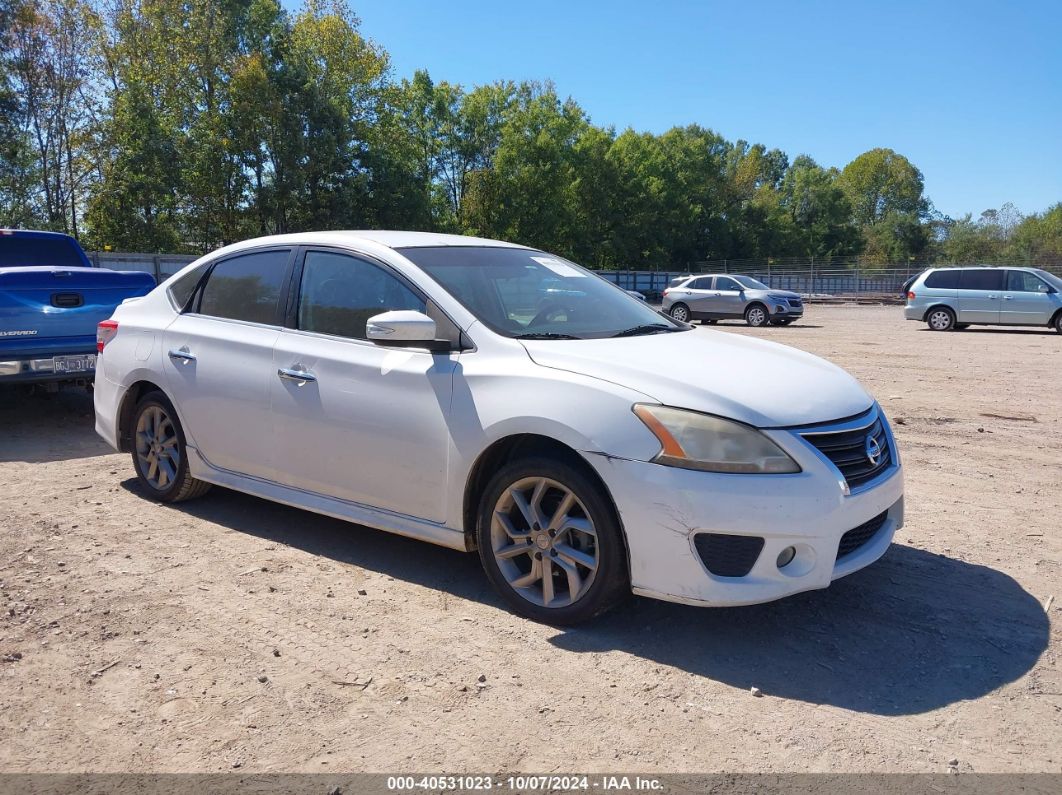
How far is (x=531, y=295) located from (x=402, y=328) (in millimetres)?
834

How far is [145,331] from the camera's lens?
530cm

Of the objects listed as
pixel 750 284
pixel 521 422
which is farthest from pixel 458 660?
pixel 750 284

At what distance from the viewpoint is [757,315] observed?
2558 cm

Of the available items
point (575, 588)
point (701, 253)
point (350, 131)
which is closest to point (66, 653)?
point (575, 588)

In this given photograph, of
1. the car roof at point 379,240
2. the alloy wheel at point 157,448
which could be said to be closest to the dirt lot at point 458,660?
the alloy wheel at point 157,448

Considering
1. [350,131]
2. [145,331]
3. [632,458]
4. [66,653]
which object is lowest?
[66,653]

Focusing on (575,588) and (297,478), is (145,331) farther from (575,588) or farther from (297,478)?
(575,588)

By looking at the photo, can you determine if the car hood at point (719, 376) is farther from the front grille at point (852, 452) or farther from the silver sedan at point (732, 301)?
the silver sedan at point (732, 301)

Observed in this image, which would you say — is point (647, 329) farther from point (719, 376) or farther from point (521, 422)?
point (521, 422)

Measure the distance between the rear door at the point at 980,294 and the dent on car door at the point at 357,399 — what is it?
2203 centimetres

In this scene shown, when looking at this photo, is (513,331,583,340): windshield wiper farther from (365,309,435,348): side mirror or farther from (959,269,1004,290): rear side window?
(959,269,1004,290): rear side window

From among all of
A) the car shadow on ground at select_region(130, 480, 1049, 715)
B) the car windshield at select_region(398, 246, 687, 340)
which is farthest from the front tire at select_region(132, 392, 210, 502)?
the car windshield at select_region(398, 246, 687, 340)

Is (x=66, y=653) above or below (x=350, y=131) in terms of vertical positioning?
below

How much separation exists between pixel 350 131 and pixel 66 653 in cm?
4166
